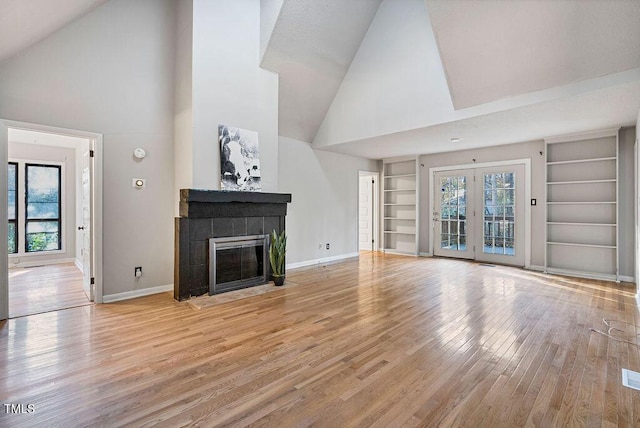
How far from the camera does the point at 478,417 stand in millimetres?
1806

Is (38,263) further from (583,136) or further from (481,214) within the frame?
(583,136)

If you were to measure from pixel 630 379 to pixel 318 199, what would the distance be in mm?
5178

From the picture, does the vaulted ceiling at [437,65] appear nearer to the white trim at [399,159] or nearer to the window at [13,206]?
the white trim at [399,159]

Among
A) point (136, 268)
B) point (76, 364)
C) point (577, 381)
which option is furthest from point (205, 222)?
point (577, 381)

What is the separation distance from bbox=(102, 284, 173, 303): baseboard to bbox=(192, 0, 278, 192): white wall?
156cm

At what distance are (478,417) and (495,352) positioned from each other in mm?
963

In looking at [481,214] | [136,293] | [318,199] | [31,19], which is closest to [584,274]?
[481,214]

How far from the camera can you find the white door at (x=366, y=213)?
27.2 feet

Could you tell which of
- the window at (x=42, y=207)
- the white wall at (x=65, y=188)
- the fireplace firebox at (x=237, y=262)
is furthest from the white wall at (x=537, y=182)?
the window at (x=42, y=207)

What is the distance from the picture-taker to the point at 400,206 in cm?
798

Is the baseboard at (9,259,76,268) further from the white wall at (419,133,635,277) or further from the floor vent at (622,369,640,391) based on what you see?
the floor vent at (622,369,640,391)

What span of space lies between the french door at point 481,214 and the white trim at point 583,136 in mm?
707

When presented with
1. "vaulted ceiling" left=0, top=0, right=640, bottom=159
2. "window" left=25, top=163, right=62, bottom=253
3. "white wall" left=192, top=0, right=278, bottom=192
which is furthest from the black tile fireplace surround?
"window" left=25, top=163, right=62, bottom=253

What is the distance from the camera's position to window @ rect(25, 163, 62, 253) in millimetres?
6438
